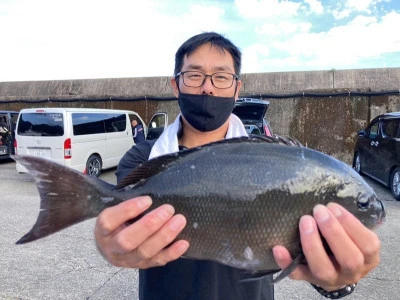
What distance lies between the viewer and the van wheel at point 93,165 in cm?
1018

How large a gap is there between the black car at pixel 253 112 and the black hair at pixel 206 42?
7.53m

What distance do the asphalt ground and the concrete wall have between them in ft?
25.9

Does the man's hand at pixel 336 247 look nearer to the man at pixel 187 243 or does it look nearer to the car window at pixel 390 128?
the man at pixel 187 243

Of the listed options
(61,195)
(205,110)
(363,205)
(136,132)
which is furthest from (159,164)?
(136,132)

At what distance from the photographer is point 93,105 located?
1645 cm

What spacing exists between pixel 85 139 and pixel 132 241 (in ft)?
30.0

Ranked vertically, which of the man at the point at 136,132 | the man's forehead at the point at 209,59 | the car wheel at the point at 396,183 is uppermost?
the man's forehead at the point at 209,59

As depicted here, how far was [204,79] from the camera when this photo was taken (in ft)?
6.91

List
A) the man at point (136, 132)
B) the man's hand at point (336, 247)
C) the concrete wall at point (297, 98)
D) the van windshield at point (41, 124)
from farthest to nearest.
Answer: the concrete wall at point (297, 98) < the man at point (136, 132) < the van windshield at point (41, 124) < the man's hand at point (336, 247)

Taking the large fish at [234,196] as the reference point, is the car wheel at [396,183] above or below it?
below

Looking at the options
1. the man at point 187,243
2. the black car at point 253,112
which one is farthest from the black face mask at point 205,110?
the black car at point 253,112

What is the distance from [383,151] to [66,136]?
8.23 meters

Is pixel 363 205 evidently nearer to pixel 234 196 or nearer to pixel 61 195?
pixel 234 196

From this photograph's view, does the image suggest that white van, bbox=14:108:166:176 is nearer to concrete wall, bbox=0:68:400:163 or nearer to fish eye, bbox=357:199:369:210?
concrete wall, bbox=0:68:400:163
